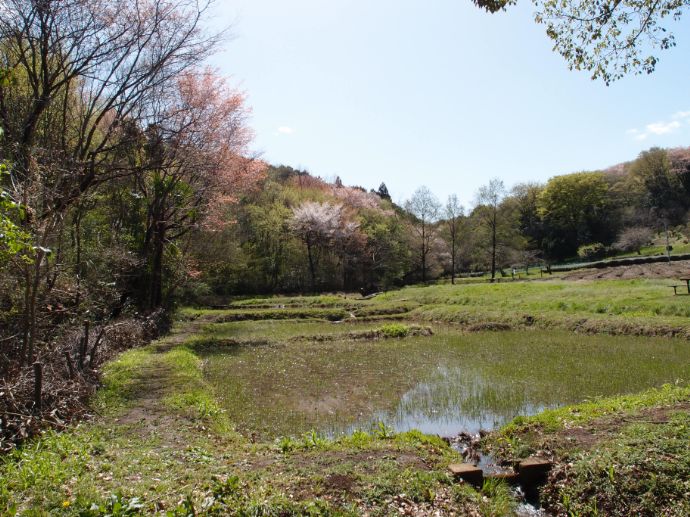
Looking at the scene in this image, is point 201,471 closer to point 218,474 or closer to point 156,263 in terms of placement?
point 218,474

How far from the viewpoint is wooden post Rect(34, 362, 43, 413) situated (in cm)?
724

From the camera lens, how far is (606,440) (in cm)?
639

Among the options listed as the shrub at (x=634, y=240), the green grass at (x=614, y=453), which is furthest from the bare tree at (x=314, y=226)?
the green grass at (x=614, y=453)

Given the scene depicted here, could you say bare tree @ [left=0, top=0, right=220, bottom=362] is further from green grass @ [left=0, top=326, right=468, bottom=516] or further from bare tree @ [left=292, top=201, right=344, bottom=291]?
bare tree @ [left=292, top=201, right=344, bottom=291]

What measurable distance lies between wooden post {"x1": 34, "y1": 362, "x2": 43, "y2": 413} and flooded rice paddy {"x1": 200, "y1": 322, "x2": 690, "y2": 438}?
3624 mm

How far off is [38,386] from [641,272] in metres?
38.9

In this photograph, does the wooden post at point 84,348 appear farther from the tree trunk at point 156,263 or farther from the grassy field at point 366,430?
the tree trunk at point 156,263

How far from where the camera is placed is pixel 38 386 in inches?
289

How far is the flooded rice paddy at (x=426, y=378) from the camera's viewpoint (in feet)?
31.1

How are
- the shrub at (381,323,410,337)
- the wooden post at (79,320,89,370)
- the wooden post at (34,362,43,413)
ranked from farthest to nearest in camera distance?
the shrub at (381,323,410,337) → the wooden post at (79,320,89,370) → the wooden post at (34,362,43,413)

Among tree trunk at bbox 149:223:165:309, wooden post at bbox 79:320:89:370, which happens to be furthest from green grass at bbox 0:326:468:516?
tree trunk at bbox 149:223:165:309

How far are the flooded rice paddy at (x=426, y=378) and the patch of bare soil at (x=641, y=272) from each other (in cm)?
1799

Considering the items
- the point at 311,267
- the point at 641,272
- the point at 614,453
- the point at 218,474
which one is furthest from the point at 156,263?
the point at 641,272

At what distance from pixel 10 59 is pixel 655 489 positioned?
17875 millimetres
